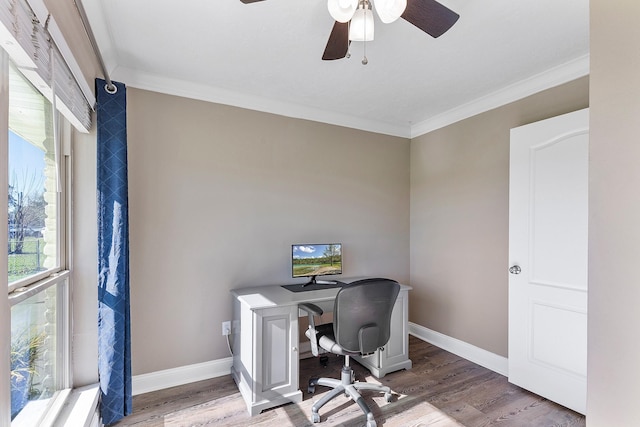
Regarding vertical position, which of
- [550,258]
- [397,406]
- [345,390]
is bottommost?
[397,406]

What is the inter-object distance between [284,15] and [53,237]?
5.79 ft

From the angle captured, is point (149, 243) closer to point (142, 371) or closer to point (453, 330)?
point (142, 371)

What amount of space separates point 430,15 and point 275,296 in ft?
6.60

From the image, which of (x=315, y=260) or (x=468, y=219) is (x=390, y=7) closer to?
(x=315, y=260)

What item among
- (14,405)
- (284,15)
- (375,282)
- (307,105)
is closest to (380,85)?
(307,105)

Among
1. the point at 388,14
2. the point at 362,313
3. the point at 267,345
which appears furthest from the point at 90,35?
the point at 362,313

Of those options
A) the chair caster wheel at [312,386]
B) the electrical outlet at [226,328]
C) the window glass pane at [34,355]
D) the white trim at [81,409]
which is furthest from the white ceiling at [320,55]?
the chair caster wheel at [312,386]

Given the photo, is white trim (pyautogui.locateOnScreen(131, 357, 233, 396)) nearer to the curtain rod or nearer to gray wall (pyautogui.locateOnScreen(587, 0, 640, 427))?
the curtain rod

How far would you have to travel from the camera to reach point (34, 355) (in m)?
1.41

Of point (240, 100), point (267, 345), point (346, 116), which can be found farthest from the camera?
point (346, 116)

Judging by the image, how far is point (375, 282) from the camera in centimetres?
199

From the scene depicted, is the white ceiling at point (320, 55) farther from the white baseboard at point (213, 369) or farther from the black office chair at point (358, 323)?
the white baseboard at point (213, 369)

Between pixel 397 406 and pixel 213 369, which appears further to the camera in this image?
pixel 213 369

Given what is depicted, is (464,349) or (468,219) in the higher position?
(468,219)
